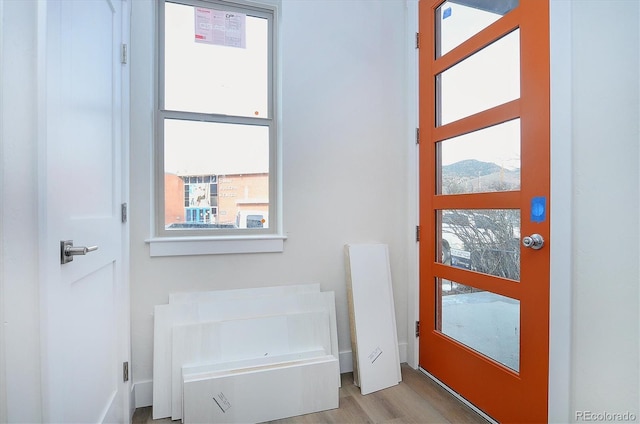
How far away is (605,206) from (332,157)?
148 cm

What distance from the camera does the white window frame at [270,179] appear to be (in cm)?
198

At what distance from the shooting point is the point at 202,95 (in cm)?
210

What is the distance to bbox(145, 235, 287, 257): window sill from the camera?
1.92 metres

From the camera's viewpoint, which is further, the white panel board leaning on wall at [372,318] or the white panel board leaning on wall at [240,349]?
the white panel board leaning on wall at [372,318]

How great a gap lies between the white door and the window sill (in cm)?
22

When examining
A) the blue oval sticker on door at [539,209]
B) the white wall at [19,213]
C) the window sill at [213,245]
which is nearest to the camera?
the white wall at [19,213]

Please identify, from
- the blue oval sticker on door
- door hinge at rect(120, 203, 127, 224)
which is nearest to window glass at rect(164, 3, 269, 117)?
door hinge at rect(120, 203, 127, 224)

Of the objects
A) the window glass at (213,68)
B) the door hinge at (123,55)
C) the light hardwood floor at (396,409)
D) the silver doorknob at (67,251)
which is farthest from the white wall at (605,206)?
the door hinge at (123,55)

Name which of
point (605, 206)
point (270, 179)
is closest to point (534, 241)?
point (605, 206)

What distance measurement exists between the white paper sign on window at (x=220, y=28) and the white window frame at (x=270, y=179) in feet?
0.14

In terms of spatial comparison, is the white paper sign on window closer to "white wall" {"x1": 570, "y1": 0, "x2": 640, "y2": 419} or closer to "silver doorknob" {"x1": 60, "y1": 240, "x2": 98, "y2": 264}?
"silver doorknob" {"x1": 60, "y1": 240, "x2": 98, "y2": 264}

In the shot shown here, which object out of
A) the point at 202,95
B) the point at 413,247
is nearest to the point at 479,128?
the point at 413,247

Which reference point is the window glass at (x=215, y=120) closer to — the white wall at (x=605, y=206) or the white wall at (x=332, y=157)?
the white wall at (x=332, y=157)

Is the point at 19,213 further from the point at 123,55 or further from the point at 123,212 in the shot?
the point at 123,55
